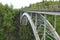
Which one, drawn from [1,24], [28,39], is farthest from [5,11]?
[28,39]

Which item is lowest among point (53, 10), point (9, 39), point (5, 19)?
point (9, 39)

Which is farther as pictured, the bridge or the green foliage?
the green foliage

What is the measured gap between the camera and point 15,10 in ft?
176

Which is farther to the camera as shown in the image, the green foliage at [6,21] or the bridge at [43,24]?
the green foliage at [6,21]

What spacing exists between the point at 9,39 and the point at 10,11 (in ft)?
33.5

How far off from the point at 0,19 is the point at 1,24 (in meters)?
1.49

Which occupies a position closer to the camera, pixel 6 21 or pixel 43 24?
pixel 43 24

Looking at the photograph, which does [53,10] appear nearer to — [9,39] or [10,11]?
[9,39]

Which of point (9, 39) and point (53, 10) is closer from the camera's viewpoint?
point (53, 10)

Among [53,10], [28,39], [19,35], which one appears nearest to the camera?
[53,10]

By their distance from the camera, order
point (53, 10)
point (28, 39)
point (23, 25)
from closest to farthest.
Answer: point (53, 10), point (28, 39), point (23, 25)

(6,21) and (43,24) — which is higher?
(43,24)

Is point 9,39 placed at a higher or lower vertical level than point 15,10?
lower

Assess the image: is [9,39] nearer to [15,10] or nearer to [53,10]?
[15,10]
